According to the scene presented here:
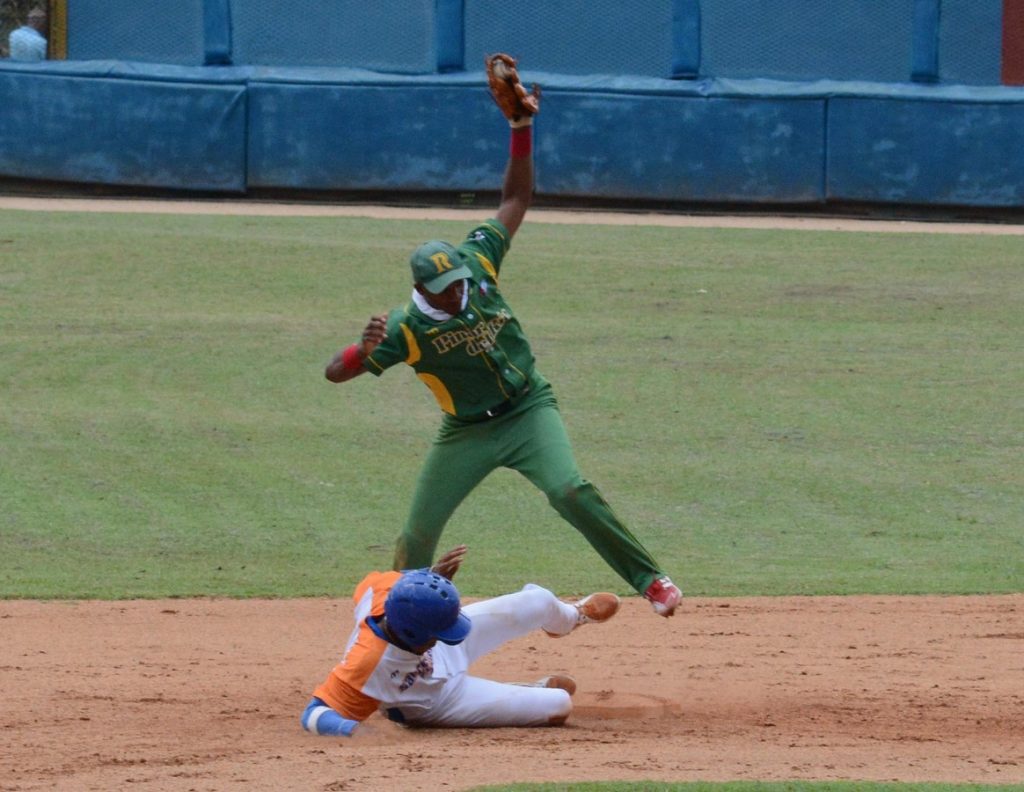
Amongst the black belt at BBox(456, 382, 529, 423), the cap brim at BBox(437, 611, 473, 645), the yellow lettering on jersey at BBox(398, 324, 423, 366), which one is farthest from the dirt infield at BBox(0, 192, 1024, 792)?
the yellow lettering on jersey at BBox(398, 324, 423, 366)

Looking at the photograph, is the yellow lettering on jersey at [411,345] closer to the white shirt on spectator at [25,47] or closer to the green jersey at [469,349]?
the green jersey at [469,349]

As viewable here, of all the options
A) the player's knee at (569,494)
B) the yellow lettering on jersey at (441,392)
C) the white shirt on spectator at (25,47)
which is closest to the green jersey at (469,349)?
the yellow lettering on jersey at (441,392)

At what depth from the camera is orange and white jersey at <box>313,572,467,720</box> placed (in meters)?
5.76

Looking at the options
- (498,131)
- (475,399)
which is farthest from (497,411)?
(498,131)

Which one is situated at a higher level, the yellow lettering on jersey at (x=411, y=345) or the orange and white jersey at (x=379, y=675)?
the yellow lettering on jersey at (x=411, y=345)

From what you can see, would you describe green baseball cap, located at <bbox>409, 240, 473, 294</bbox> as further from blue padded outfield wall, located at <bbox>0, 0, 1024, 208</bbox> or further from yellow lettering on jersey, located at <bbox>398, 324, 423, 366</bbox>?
blue padded outfield wall, located at <bbox>0, 0, 1024, 208</bbox>

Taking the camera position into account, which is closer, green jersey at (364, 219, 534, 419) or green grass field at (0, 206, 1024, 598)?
green jersey at (364, 219, 534, 419)

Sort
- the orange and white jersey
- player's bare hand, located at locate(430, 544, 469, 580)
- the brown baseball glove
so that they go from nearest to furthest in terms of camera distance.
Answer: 1. the orange and white jersey
2. player's bare hand, located at locate(430, 544, 469, 580)
3. the brown baseball glove

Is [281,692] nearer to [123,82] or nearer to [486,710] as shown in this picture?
[486,710]

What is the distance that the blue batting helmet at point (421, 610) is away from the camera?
557 centimetres

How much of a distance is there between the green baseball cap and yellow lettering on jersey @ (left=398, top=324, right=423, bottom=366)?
0.20 metres

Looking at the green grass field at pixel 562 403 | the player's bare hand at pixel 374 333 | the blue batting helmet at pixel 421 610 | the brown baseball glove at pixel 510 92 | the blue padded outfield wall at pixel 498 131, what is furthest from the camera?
the blue padded outfield wall at pixel 498 131

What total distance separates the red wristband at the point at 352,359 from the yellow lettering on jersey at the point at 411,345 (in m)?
0.21

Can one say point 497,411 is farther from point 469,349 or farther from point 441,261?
point 441,261
